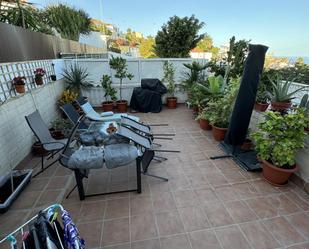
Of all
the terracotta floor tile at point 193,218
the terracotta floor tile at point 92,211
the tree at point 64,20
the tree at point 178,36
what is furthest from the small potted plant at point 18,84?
the tree at point 64,20

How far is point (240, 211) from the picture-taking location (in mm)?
2270

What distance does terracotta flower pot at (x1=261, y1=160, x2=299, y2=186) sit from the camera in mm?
2582

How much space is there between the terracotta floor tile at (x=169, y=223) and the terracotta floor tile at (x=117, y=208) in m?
0.41

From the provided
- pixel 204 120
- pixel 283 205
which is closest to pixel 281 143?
pixel 283 205

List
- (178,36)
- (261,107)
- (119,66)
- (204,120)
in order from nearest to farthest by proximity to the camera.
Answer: (261,107) < (204,120) < (119,66) < (178,36)

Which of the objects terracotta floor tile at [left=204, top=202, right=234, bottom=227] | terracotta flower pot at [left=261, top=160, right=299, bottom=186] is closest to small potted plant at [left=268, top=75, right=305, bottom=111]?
terracotta flower pot at [left=261, top=160, right=299, bottom=186]

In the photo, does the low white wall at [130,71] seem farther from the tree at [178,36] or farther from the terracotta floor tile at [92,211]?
the terracotta floor tile at [92,211]

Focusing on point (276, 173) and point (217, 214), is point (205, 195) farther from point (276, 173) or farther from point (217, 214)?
point (276, 173)

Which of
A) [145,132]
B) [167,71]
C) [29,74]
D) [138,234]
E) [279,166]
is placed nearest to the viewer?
[138,234]

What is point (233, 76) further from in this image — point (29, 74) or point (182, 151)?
point (29, 74)

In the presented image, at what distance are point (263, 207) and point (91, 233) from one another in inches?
79.5

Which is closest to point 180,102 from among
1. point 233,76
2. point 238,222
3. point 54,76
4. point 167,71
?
point 167,71

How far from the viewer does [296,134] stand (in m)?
2.46

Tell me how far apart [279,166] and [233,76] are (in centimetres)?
310
